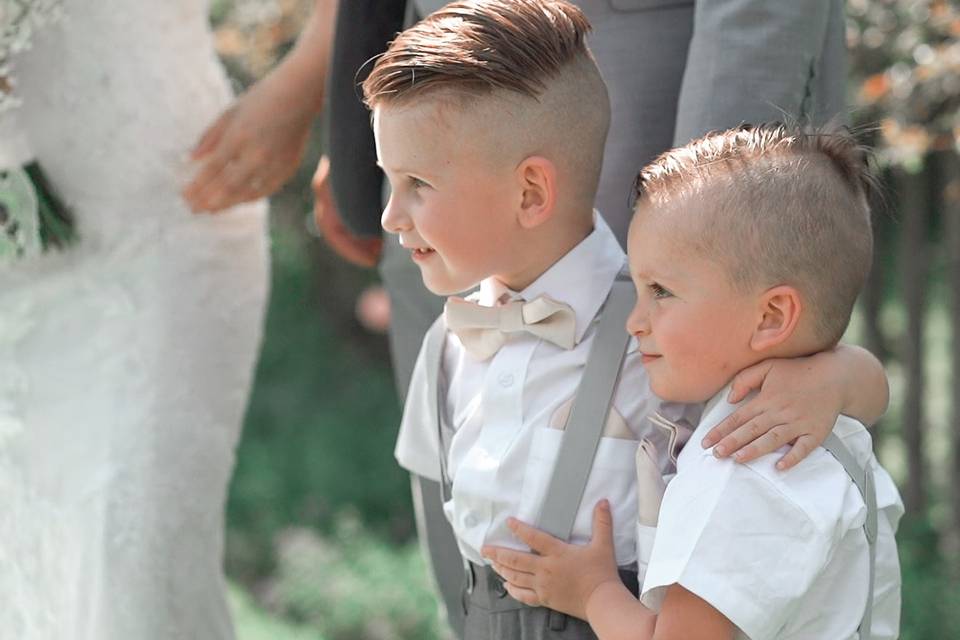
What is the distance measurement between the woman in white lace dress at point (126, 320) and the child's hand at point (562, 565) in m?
1.04

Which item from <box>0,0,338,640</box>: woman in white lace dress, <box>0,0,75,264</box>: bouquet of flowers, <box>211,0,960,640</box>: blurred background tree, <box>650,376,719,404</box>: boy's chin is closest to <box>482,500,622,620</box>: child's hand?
<box>650,376,719,404</box>: boy's chin

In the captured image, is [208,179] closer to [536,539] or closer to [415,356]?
[415,356]

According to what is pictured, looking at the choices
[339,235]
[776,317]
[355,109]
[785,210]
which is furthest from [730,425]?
[339,235]

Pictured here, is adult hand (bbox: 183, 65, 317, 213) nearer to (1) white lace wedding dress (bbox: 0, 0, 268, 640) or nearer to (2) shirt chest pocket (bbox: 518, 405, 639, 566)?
(1) white lace wedding dress (bbox: 0, 0, 268, 640)

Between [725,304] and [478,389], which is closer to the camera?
[725,304]

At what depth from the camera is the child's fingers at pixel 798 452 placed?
167 cm

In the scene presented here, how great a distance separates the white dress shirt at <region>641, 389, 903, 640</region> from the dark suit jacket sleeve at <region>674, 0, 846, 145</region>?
1.62ft

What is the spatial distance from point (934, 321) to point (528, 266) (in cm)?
635

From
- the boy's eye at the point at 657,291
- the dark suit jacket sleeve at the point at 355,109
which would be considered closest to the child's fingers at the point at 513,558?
the boy's eye at the point at 657,291

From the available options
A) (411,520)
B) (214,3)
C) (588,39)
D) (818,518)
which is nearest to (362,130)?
(588,39)

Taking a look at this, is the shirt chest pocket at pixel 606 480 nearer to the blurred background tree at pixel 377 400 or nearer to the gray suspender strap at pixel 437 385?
the gray suspender strap at pixel 437 385

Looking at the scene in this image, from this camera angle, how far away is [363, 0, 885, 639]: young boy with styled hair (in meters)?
1.86

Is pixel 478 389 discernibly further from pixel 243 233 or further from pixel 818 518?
pixel 243 233

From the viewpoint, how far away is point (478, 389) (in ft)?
6.66
